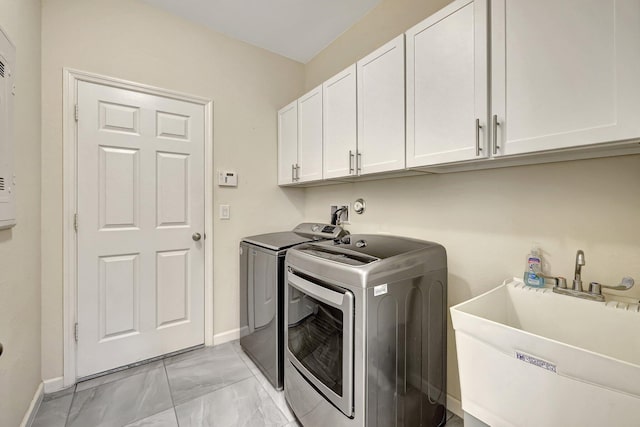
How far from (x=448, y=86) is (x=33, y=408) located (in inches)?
112

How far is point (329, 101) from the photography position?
197 cm

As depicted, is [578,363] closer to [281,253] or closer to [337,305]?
[337,305]

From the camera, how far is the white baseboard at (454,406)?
5.08ft

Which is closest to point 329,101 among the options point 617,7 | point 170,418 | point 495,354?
point 617,7

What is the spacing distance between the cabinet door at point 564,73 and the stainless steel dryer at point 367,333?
71 centimetres

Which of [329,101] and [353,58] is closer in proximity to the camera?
[329,101]

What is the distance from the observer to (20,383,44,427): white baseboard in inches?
55.8

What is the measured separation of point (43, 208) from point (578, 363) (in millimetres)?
2694

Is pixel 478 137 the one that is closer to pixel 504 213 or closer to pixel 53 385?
pixel 504 213

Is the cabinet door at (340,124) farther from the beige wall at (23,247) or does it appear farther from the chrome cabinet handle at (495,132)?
the beige wall at (23,247)

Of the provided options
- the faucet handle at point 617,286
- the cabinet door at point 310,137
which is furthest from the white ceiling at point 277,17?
the faucet handle at point 617,286

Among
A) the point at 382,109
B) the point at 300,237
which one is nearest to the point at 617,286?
the point at 382,109

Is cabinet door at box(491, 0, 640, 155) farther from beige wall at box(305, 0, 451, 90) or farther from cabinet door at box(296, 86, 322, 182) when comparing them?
cabinet door at box(296, 86, 322, 182)

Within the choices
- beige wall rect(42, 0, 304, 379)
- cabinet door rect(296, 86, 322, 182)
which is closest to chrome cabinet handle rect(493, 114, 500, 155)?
cabinet door rect(296, 86, 322, 182)
